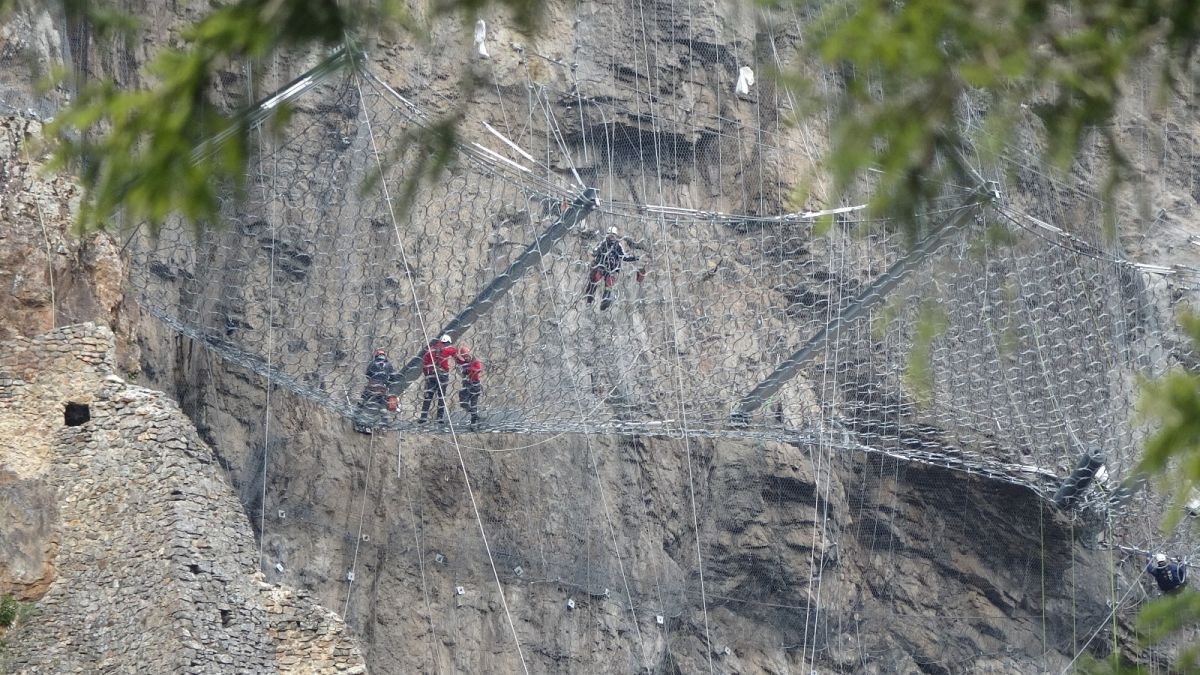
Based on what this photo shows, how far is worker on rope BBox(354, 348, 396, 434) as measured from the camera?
13.2m

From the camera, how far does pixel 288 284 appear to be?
43.0 feet

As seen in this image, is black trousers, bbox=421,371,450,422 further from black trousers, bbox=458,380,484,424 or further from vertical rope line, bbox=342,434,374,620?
vertical rope line, bbox=342,434,374,620

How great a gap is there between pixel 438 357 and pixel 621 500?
121 inches

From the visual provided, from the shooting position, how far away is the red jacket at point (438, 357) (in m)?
13.2

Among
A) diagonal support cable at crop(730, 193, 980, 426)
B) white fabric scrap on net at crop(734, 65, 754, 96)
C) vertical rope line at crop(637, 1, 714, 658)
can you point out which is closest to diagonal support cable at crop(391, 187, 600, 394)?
vertical rope line at crop(637, 1, 714, 658)

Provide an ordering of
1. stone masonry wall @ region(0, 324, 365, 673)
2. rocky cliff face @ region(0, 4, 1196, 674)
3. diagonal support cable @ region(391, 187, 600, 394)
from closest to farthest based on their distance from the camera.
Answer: stone masonry wall @ region(0, 324, 365, 673), diagonal support cable @ region(391, 187, 600, 394), rocky cliff face @ region(0, 4, 1196, 674)

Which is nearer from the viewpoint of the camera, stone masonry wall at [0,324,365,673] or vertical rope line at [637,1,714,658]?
stone masonry wall at [0,324,365,673]

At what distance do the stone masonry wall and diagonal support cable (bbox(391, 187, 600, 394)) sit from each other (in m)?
2.29

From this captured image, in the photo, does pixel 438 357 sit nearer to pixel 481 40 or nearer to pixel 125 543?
pixel 125 543

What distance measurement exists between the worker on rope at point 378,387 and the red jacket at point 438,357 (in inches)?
9.8

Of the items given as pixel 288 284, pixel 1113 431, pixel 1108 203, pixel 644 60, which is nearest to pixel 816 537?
pixel 1113 431

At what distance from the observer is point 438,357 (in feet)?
43.4

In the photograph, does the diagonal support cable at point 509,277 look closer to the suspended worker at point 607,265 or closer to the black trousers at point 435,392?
the black trousers at point 435,392

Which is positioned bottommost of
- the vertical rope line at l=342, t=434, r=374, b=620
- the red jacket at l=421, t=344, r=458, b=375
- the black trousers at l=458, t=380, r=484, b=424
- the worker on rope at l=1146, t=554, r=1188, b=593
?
the worker on rope at l=1146, t=554, r=1188, b=593
